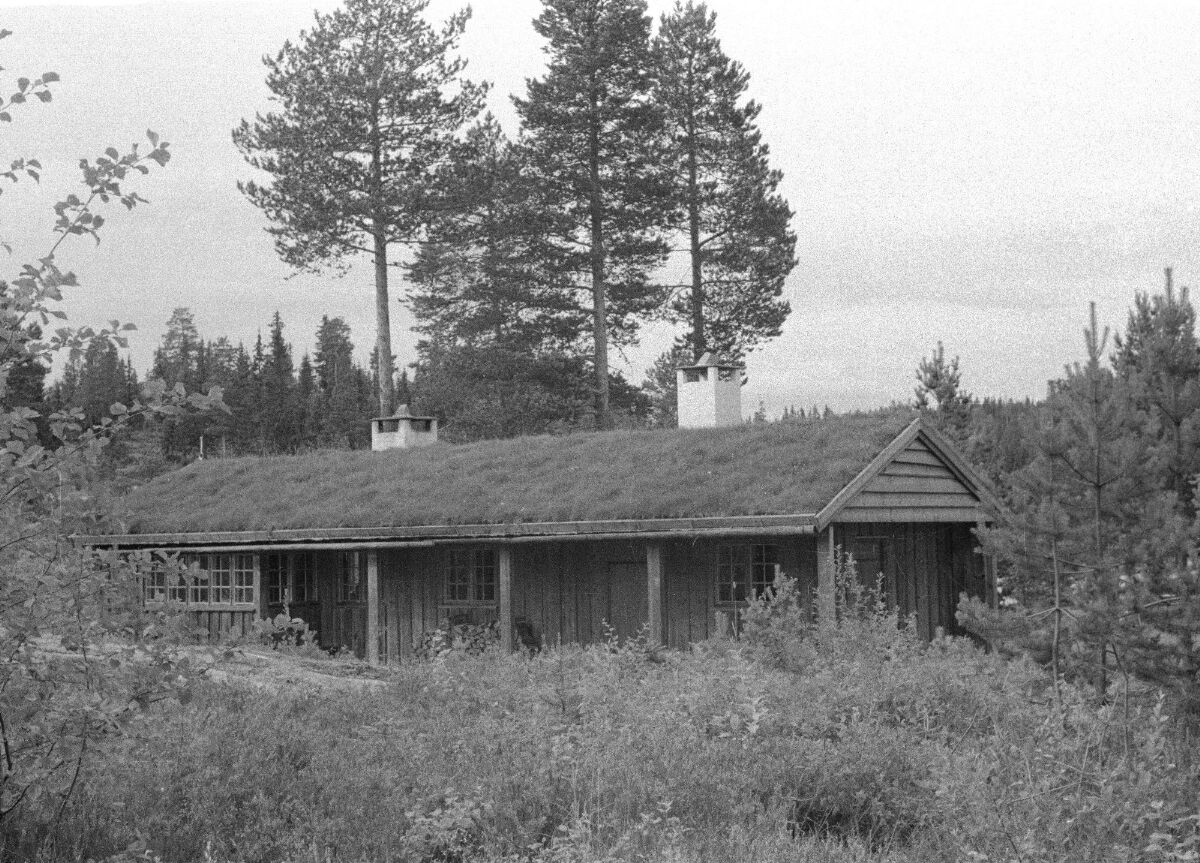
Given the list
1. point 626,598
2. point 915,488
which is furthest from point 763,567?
point 915,488

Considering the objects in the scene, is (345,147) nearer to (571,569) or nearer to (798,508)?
(571,569)

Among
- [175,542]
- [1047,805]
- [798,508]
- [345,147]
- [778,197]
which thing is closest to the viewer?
[1047,805]

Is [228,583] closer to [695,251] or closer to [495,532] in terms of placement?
[495,532]

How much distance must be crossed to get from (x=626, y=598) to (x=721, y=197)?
63.5ft

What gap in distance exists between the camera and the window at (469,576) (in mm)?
22031

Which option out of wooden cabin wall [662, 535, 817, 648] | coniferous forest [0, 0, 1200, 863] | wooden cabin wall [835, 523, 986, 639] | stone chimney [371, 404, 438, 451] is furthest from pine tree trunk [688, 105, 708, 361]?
coniferous forest [0, 0, 1200, 863]

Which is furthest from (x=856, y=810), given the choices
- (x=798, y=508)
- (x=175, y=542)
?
(x=175, y=542)

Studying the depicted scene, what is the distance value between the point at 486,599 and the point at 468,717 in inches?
475

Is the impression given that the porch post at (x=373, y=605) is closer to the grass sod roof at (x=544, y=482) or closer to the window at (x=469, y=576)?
the grass sod roof at (x=544, y=482)

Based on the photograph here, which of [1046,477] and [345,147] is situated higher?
[345,147]

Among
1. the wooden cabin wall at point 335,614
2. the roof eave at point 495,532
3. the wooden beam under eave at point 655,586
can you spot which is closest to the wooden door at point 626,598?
the wooden beam under eave at point 655,586

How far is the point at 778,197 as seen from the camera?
37.4 meters

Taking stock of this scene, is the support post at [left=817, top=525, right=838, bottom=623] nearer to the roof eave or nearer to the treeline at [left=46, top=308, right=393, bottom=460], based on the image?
the roof eave

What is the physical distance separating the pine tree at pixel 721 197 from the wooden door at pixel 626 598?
17.5 m
